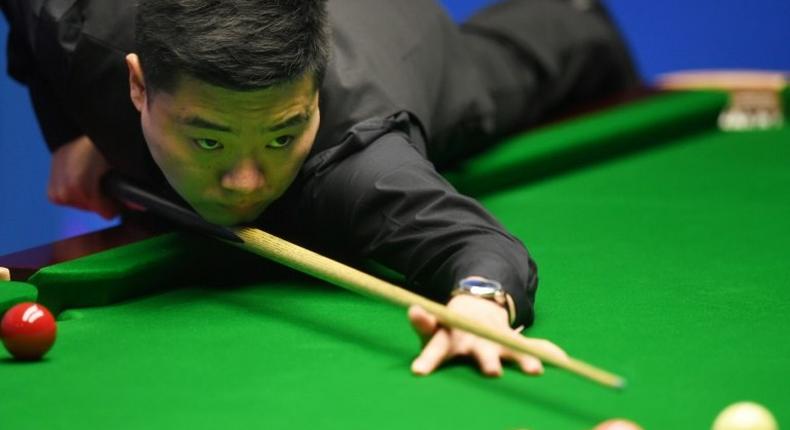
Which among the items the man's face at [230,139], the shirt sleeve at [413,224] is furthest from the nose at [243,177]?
the shirt sleeve at [413,224]

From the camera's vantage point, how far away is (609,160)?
387 centimetres

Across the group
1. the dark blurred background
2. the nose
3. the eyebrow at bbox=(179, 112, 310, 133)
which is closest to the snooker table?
the nose

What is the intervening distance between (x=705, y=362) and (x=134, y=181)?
1483mm

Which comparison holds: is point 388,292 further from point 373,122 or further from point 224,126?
point 373,122

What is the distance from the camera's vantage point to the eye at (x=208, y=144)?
2.29 meters

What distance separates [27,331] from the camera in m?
2.07

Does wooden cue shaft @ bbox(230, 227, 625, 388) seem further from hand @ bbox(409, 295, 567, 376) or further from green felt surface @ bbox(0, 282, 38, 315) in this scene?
green felt surface @ bbox(0, 282, 38, 315)

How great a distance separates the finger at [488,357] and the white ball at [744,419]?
1.34ft

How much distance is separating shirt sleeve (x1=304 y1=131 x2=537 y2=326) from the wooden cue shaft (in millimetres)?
139

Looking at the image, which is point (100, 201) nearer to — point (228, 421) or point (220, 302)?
point (220, 302)

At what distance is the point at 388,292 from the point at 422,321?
11 centimetres

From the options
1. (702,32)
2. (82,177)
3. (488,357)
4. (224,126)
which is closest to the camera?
(488,357)

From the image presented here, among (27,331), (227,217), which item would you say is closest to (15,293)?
(27,331)

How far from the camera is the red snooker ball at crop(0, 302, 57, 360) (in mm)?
2061
